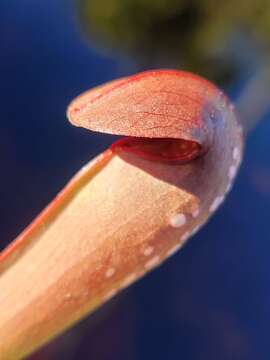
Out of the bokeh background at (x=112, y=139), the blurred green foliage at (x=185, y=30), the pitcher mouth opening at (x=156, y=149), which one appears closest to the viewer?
the pitcher mouth opening at (x=156, y=149)

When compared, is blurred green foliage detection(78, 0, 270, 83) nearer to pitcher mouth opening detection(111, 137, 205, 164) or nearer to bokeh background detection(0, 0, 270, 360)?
bokeh background detection(0, 0, 270, 360)

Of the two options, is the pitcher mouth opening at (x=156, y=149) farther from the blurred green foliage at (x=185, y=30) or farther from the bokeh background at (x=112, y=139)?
the blurred green foliage at (x=185, y=30)

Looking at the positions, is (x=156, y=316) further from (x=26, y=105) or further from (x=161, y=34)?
(x=161, y=34)

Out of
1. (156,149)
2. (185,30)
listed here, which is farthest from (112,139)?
(156,149)

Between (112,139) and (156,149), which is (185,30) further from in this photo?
(156,149)

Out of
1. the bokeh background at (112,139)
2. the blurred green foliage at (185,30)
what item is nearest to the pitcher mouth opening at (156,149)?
the bokeh background at (112,139)

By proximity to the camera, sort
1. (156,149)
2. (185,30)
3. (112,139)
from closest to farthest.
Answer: (156,149) → (112,139) → (185,30)

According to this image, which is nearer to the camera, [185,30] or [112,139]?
[112,139]

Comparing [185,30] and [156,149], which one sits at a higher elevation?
[156,149]
